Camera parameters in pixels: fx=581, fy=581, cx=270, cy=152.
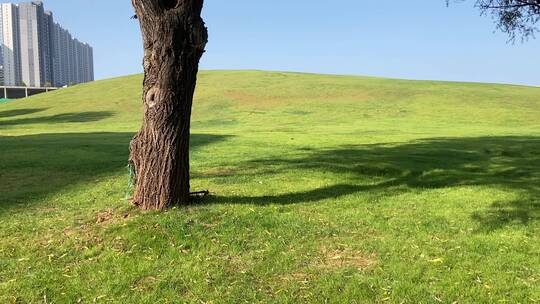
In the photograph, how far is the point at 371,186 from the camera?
377 inches

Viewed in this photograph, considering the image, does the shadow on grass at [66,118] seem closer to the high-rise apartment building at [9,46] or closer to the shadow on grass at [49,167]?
the shadow on grass at [49,167]

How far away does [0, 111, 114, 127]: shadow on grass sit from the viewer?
37.8 m

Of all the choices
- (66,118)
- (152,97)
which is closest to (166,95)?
(152,97)

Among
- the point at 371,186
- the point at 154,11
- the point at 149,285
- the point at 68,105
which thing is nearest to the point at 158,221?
the point at 149,285

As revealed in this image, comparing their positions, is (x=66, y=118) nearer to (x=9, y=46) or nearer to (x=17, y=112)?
(x=17, y=112)

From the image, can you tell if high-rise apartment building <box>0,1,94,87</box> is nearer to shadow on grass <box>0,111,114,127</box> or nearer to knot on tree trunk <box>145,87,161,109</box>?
shadow on grass <box>0,111,114,127</box>

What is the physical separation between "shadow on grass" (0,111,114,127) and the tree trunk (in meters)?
32.2

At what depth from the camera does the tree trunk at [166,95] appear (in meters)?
6.81

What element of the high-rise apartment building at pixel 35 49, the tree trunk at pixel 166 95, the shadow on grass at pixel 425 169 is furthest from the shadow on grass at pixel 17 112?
the high-rise apartment building at pixel 35 49

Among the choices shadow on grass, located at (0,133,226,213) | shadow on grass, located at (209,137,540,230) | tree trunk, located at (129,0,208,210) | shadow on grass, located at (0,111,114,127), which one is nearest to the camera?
tree trunk, located at (129,0,208,210)

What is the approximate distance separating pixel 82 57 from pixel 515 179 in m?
153

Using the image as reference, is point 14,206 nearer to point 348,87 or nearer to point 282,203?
point 282,203

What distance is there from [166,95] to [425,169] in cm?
646

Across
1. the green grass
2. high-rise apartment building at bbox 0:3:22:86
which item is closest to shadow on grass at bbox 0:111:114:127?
the green grass
